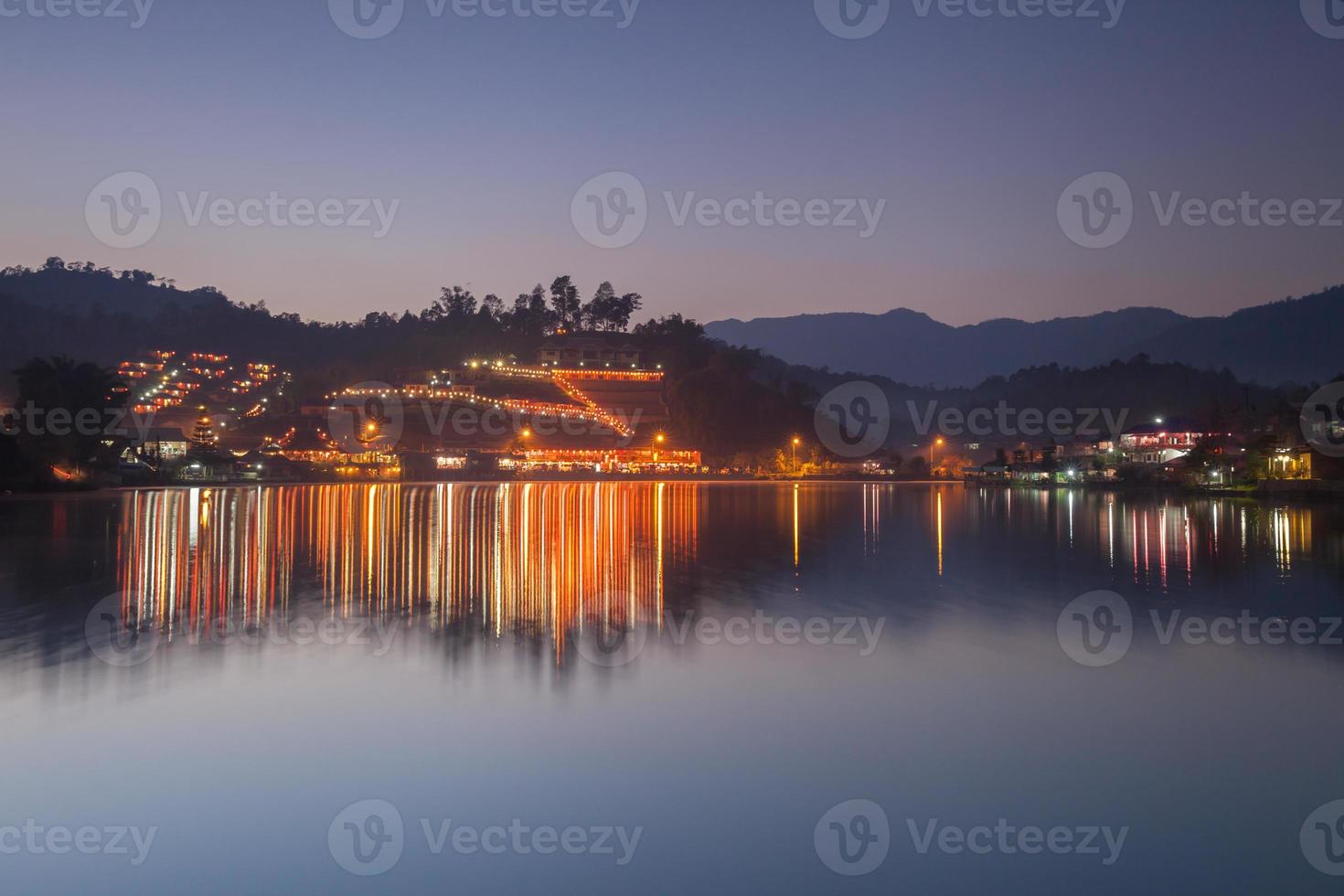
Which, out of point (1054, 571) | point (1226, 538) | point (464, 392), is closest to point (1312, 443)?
point (1226, 538)

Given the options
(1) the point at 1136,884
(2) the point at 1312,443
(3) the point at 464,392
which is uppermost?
(3) the point at 464,392

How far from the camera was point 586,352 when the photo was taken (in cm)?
11400

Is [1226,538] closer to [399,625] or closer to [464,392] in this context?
[399,625]

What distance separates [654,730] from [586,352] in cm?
10858

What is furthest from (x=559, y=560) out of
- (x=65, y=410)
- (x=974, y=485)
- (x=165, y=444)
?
(x=165, y=444)

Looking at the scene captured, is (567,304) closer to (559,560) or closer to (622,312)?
(622,312)

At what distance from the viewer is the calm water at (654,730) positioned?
15.4 ft

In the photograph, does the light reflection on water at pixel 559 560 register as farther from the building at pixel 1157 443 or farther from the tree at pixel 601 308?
the tree at pixel 601 308

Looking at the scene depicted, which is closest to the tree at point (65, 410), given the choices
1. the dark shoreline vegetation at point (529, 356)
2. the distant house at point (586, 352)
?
the dark shoreline vegetation at point (529, 356)

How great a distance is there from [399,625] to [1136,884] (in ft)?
24.8

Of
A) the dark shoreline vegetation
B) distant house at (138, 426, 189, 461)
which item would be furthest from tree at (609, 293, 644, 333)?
distant house at (138, 426, 189, 461)

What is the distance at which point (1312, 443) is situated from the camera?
145ft

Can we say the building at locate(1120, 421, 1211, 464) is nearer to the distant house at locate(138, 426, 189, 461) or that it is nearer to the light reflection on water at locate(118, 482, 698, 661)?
the light reflection on water at locate(118, 482, 698, 661)

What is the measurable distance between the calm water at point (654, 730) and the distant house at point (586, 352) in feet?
326
